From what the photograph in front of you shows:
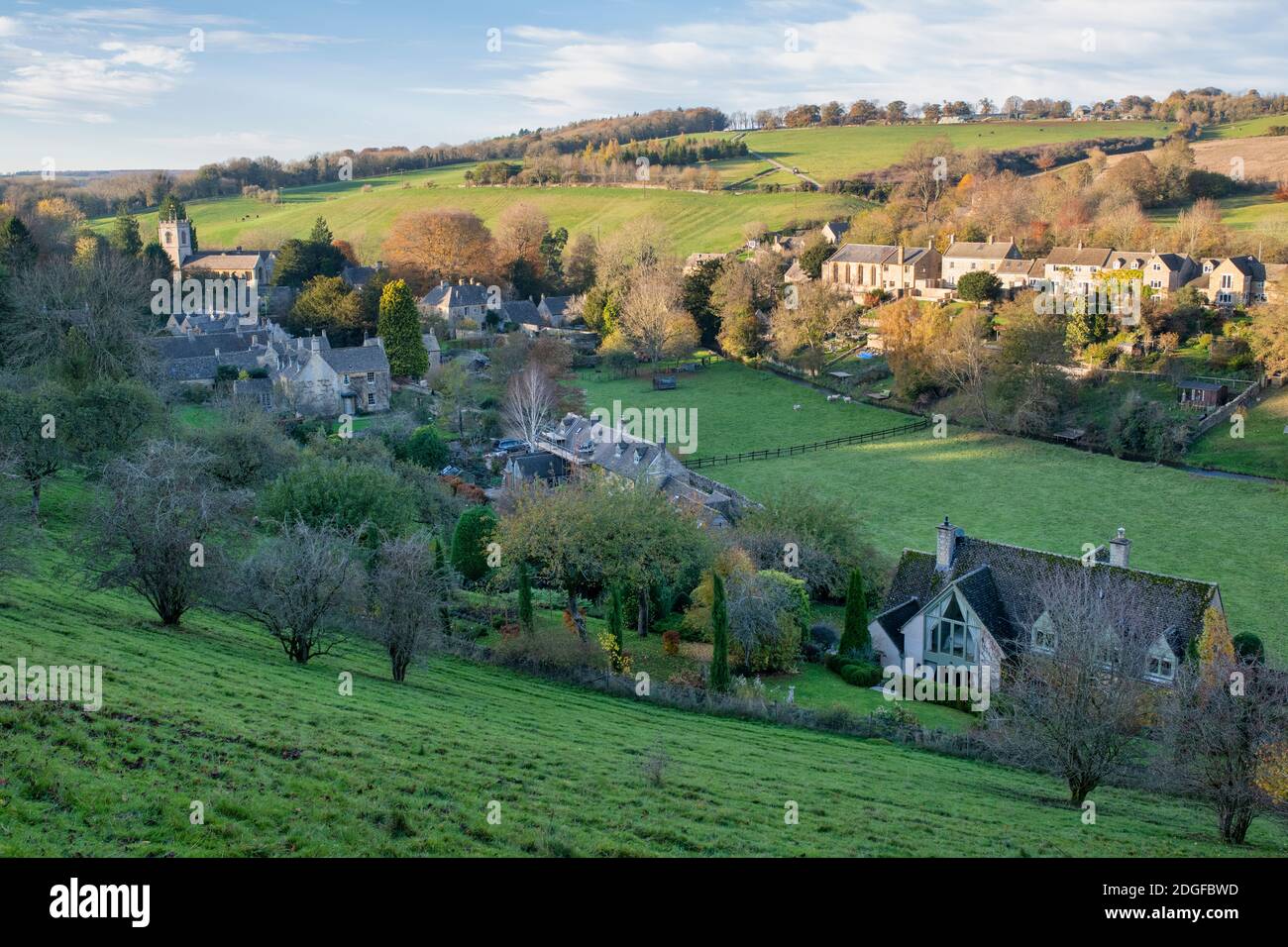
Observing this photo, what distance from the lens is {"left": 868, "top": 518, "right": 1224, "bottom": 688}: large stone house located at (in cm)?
2661

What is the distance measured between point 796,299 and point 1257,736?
66.1m

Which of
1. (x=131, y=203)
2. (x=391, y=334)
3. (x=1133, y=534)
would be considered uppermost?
(x=131, y=203)

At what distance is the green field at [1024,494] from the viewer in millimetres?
40219

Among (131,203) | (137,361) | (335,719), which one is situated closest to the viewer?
(335,719)

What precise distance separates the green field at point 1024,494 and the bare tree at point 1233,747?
15631 mm

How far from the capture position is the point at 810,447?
2432 inches

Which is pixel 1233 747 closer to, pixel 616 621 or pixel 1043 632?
pixel 1043 632

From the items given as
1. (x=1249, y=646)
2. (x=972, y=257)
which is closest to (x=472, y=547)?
(x=1249, y=646)

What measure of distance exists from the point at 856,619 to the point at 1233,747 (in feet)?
49.9

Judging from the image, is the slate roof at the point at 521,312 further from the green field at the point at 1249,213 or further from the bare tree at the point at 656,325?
the green field at the point at 1249,213

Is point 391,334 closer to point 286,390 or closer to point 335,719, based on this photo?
point 286,390

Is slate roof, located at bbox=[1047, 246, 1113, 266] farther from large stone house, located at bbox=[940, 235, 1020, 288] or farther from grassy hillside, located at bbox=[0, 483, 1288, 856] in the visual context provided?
grassy hillside, located at bbox=[0, 483, 1288, 856]
